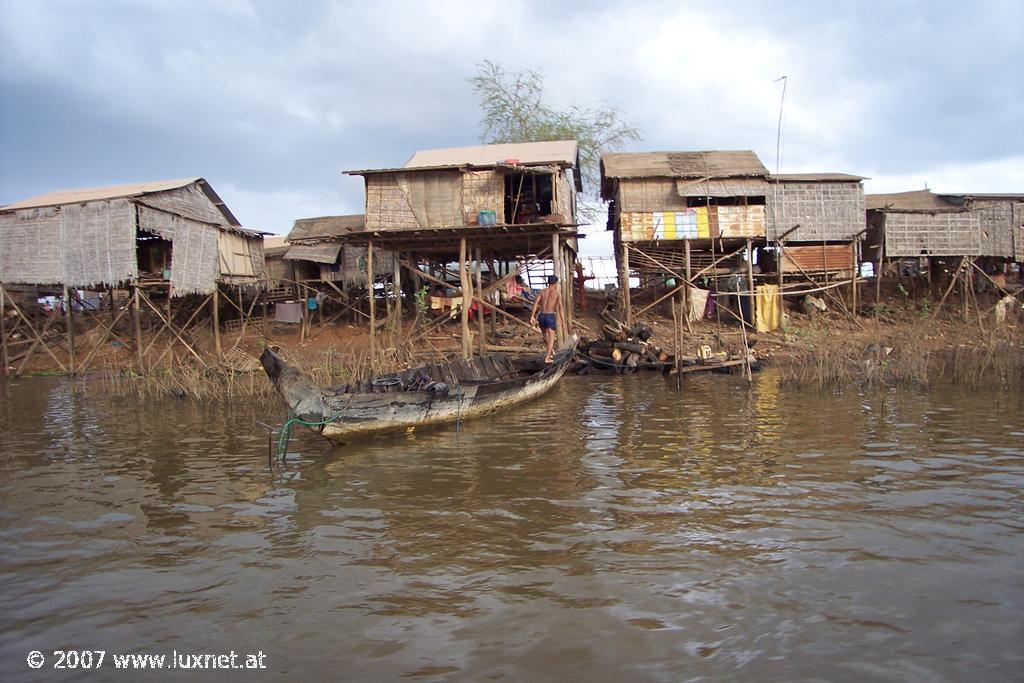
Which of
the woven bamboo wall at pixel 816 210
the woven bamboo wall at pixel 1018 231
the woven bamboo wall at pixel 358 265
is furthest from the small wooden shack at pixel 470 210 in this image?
the woven bamboo wall at pixel 1018 231

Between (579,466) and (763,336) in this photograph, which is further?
(763,336)

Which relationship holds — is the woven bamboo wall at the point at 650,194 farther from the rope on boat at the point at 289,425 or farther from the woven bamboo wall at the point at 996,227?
the rope on boat at the point at 289,425

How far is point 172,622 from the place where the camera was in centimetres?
351

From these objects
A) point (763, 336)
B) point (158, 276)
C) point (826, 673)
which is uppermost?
point (158, 276)

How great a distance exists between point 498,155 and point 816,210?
355 inches

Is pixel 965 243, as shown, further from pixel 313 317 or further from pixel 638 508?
pixel 313 317

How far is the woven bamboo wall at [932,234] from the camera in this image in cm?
1791

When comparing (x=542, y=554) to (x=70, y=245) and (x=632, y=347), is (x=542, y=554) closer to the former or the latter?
(x=632, y=347)

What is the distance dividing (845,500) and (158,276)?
17091 mm

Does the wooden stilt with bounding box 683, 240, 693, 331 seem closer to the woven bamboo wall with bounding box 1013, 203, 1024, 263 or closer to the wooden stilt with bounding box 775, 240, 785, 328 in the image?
the wooden stilt with bounding box 775, 240, 785, 328

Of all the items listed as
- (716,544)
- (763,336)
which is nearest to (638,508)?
(716,544)

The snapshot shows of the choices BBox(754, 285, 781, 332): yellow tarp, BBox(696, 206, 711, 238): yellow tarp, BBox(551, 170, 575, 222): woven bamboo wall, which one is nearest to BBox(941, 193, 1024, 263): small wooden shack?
BBox(754, 285, 781, 332): yellow tarp

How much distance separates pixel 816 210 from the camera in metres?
17.7

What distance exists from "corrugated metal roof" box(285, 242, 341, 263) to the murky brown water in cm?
1281
